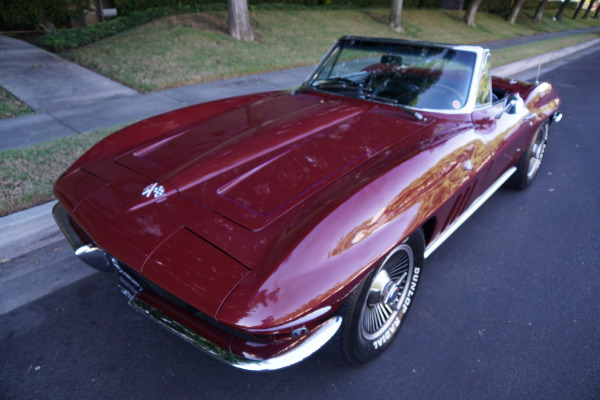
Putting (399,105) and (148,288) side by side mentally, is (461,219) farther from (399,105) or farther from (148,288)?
(148,288)

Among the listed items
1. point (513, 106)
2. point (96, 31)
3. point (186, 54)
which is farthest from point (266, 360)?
point (96, 31)

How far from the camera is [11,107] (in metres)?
5.43

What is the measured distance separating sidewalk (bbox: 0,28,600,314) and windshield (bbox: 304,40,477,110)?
7.78 ft

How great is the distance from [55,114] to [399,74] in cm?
454

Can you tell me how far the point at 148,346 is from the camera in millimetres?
2209

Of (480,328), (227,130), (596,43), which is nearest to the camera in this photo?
(480,328)

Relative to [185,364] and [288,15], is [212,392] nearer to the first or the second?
[185,364]

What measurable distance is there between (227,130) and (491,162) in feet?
5.92

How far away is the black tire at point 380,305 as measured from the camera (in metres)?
1.83

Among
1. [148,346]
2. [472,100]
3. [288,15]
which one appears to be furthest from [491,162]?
[288,15]

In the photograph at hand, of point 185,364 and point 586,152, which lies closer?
point 185,364

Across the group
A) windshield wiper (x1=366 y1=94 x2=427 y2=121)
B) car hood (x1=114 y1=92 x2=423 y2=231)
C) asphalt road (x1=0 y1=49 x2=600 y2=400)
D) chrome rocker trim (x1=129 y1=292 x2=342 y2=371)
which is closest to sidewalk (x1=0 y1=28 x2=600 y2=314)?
asphalt road (x1=0 y1=49 x2=600 y2=400)

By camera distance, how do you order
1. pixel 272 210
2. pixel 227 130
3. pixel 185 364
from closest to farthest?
1. pixel 272 210
2. pixel 185 364
3. pixel 227 130

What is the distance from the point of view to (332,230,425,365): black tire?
6.00 feet
